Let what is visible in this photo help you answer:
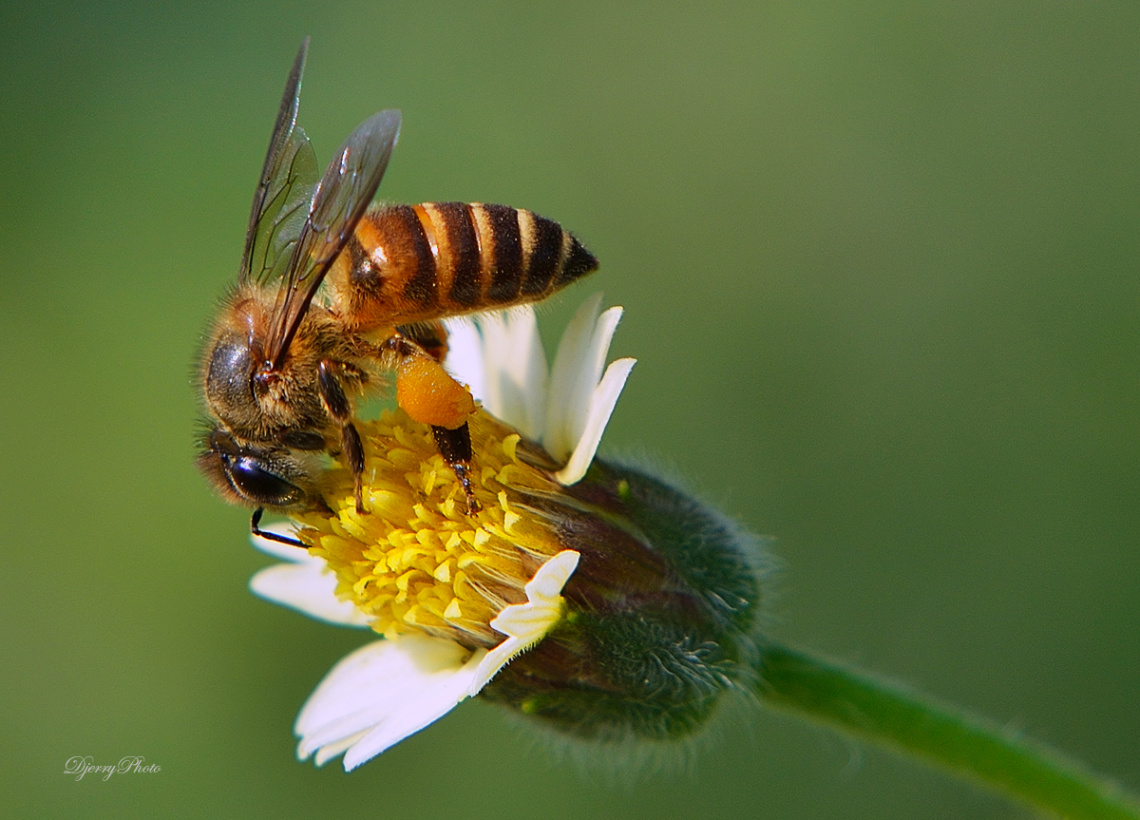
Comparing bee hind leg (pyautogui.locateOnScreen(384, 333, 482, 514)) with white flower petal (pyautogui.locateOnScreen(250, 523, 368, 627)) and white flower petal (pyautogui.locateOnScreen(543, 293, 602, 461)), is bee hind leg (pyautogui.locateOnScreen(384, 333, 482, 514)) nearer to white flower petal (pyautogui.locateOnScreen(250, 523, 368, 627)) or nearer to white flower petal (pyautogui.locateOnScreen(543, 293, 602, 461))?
white flower petal (pyautogui.locateOnScreen(543, 293, 602, 461))

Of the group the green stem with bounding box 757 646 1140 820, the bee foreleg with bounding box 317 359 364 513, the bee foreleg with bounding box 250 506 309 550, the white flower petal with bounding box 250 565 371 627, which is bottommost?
the white flower petal with bounding box 250 565 371 627

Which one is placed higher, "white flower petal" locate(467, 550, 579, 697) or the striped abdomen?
the striped abdomen

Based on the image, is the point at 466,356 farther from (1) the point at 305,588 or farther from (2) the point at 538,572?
(2) the point at 538,572

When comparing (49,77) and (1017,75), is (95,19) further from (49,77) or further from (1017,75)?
(1017,75)

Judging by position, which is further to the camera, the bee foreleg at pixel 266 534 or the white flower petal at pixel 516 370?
the white flower petal at pixel 516 370

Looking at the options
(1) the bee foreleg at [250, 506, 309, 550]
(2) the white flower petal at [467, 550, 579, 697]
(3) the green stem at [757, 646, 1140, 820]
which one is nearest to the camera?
(2) the white flower petal at [467, 550, 579, 697]
